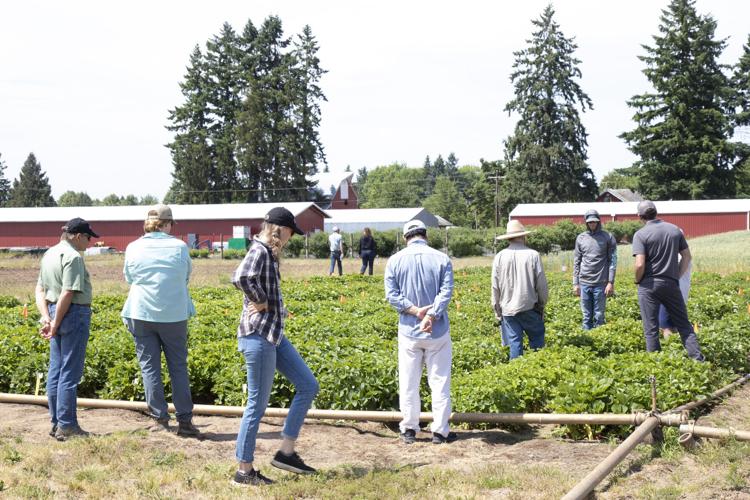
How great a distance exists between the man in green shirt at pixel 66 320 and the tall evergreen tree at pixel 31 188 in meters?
106

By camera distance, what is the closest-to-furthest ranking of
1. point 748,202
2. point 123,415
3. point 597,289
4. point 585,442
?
point 585,442 → point 123,415 → point 597,289 → point 748,202

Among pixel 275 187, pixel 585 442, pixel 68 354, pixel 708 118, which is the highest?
pixel 708 118

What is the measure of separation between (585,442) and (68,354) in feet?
14.7

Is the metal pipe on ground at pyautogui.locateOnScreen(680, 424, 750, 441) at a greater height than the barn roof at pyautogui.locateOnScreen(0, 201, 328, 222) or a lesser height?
lesser

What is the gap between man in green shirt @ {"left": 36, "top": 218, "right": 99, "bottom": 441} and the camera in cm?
680

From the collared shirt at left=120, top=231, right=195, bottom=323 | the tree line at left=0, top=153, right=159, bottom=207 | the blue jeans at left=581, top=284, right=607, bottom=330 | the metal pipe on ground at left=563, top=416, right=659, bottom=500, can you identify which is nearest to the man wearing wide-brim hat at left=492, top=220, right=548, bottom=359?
the metal pipe on ground at left=563, top=416, right=659, bottom=500

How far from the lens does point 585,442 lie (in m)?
6.76

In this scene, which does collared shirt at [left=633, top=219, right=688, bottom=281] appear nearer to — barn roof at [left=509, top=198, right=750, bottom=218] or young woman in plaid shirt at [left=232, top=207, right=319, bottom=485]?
young woman in plaid shirt at [left=232, top=207, right=319, bottom=485]

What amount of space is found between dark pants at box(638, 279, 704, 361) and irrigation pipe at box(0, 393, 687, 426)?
287 centimetres

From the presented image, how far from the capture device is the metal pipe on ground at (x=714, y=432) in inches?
243

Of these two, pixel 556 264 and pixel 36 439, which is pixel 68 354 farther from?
pixel 556 264

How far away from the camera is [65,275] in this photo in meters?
6.78

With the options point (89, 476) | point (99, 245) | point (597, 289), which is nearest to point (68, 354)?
point (89, 476)

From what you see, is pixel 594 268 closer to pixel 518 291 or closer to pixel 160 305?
pixel 518 291
